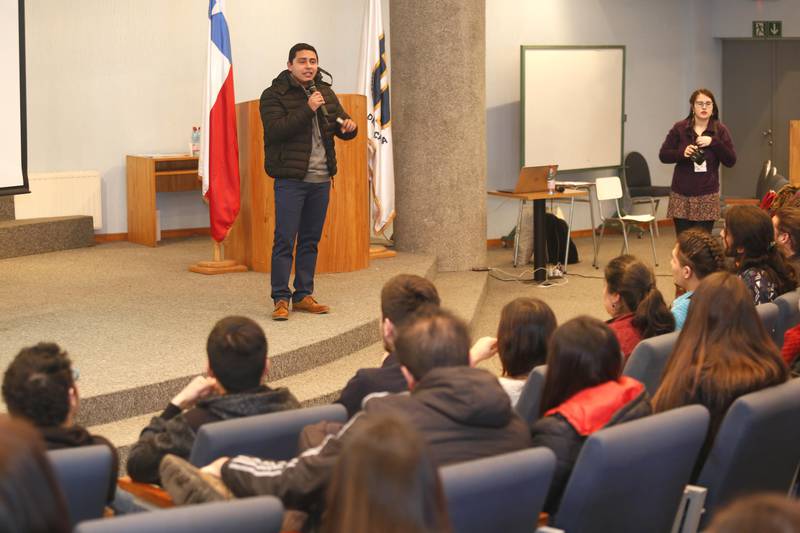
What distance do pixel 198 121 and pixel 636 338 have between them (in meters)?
6.81

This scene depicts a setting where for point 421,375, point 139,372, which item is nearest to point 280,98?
point 139,372

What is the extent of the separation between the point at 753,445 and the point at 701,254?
1.64m

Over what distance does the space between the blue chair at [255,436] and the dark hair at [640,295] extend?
171 centimetres

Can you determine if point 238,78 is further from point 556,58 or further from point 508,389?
point 508,389

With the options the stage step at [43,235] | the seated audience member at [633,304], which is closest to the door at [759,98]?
the stage step at [43,235]

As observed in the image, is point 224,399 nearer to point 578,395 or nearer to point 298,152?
point 578,395

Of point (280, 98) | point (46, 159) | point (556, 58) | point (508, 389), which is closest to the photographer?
point (508, 389)

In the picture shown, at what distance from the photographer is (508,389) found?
3441 mm

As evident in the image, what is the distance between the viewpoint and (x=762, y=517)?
1471 mm

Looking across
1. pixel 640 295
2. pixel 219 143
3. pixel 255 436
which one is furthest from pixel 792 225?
pixel 219 143

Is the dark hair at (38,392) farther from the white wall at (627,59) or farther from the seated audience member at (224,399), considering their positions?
the white wall at (627,59)

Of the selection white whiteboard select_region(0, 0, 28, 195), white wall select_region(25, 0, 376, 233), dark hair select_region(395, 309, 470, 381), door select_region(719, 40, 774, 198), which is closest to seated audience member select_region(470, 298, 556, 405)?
dark hair select_region(395, 309, 470, 381)

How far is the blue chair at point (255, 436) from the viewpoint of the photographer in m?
2.82

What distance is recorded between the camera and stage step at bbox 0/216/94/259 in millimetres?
8883
